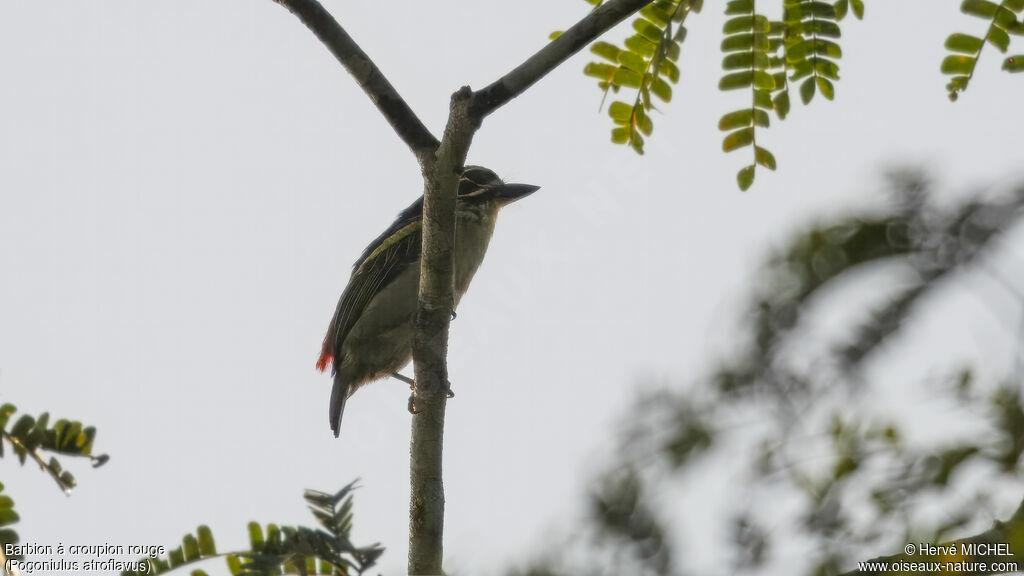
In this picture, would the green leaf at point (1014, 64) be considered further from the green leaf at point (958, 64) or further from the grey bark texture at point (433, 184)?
the grey bark texture at point (433, 184)

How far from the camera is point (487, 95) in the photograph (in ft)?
9.93

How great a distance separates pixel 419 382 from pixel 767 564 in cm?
205

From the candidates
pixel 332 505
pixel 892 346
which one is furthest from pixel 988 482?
pixel 332 505

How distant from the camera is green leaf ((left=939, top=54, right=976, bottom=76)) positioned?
3.14 m

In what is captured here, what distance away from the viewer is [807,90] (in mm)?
3406

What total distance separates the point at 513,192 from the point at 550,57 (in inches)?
102

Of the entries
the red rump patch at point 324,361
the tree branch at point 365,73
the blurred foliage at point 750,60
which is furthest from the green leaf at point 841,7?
the red rump patch at point 324,361

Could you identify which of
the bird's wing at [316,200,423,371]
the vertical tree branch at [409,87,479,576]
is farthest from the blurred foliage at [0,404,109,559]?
the bird's wing at [316,200,423,371]

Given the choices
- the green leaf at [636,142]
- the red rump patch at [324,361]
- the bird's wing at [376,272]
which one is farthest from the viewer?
the red rump patch at [324,361]

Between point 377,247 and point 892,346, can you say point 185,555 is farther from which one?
point 377,247

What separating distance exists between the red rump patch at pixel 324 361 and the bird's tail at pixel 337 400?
33 centimetres

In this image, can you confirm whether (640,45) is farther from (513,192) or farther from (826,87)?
(513,192)

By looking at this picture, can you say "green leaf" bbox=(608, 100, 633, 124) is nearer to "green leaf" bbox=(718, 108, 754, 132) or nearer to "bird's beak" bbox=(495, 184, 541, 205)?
"green leaf" bbox=(718, 108, 754, 132)

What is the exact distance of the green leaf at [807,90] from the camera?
3.40 metres
